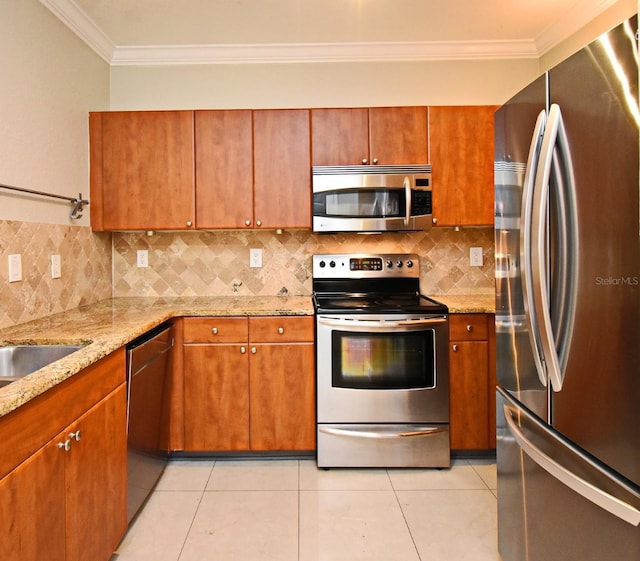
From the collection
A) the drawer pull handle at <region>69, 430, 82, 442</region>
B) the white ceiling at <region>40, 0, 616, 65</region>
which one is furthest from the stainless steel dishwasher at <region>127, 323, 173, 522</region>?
the white ceiling at <region>40, 0, 616, 65</region>

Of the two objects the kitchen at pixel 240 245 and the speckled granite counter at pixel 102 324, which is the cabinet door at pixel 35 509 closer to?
the speckled granite counter at pixel 102 324

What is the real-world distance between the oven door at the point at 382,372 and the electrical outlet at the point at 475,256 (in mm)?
795

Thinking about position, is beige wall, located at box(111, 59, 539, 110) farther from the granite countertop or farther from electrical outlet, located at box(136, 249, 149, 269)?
the granite countertop

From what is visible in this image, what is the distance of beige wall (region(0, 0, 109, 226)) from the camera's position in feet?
6.59

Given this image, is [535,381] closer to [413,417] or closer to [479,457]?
[413,417]

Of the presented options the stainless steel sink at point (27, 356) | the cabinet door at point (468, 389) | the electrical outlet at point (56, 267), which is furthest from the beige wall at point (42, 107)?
the cabinet door at point (468, 389)

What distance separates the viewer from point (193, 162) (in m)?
2.76

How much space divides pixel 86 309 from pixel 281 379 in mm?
1178

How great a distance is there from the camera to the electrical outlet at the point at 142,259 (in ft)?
A: 10.1

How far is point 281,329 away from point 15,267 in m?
1.31

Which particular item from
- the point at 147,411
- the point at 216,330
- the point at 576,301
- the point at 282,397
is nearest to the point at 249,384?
the point at 282,397

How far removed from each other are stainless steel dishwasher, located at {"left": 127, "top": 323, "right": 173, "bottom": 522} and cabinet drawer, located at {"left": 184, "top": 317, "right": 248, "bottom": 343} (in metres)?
0.12

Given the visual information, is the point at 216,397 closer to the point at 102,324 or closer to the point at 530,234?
the point at 102,324

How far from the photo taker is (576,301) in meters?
1.11
